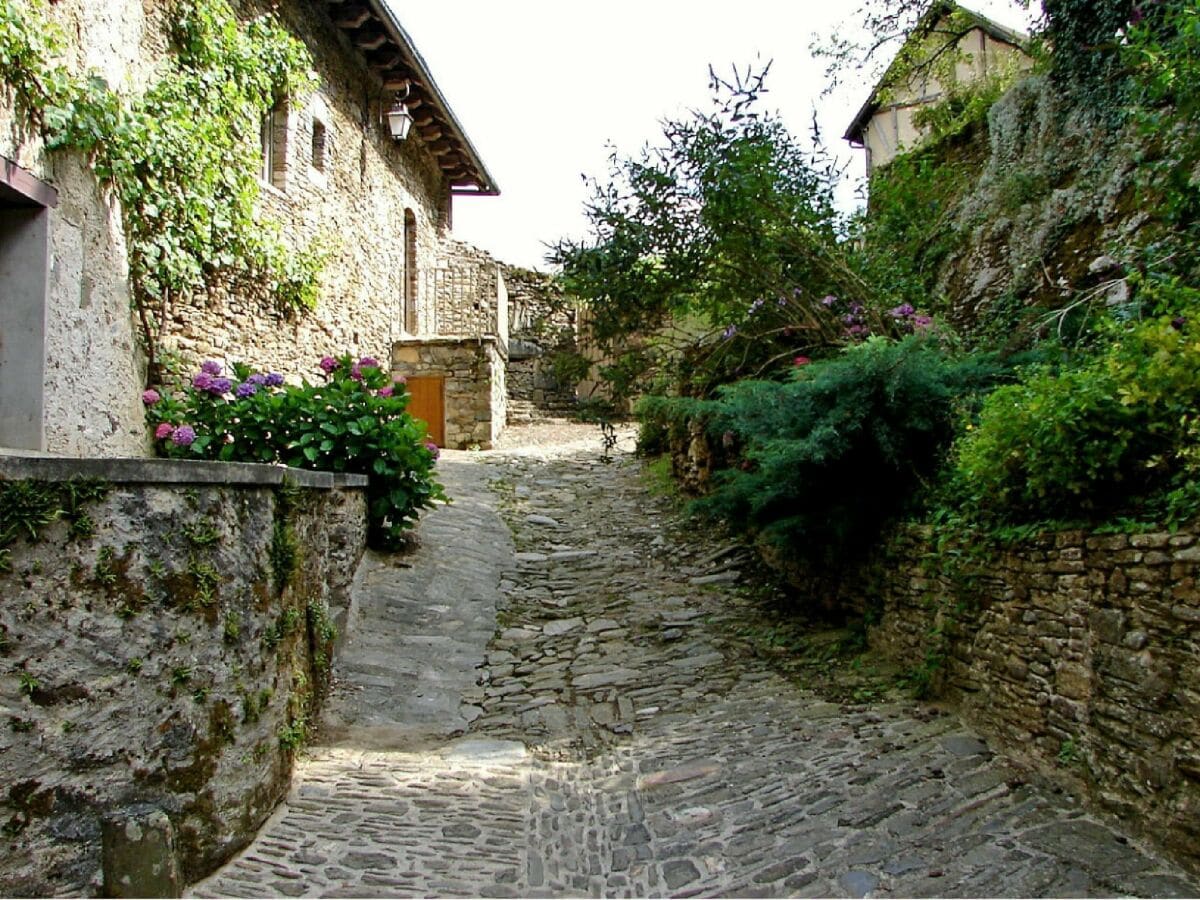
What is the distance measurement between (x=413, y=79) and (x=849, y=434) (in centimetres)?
1041

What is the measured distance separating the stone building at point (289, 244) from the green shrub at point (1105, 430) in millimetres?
5622

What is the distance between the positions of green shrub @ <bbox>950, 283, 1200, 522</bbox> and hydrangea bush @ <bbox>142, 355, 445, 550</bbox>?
4049 millimetres

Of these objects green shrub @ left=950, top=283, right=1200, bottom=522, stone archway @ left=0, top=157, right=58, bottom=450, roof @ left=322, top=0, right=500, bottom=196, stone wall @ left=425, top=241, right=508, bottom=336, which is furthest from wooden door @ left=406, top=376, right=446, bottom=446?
green shrub @ left=950, top=283, right=1200, bottom=522

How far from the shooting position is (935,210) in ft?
27.7

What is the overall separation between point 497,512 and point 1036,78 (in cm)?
673

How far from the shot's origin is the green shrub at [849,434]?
470cm

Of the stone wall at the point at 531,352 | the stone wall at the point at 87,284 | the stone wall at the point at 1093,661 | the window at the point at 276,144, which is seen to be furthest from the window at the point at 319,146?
the stone wall at the point at 1093,661

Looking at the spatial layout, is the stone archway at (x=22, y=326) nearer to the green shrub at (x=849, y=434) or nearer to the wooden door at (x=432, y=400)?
the green shrub at (x=849, y=434)

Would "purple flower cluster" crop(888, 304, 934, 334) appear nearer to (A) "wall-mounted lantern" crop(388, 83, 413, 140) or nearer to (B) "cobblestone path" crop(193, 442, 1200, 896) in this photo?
(B) "cobblestone path" crop(193, 442, 1200, 896)

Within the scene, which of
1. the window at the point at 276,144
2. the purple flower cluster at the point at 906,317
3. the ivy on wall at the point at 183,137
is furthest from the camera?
the window at the point at 276,144

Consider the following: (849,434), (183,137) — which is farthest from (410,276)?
(849,434)

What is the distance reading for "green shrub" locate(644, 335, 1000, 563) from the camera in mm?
4699

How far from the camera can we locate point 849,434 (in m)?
→ 4.83

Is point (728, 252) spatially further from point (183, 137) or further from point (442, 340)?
point (442, 340)
